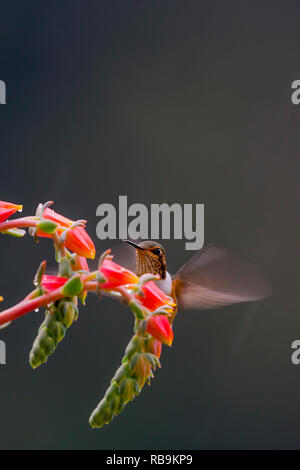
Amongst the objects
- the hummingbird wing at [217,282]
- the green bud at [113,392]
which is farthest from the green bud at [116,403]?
the hummingbird wing at [217,282]

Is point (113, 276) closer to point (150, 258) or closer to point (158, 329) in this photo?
point (158, 329)

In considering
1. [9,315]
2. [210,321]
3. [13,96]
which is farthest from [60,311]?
[13,96]

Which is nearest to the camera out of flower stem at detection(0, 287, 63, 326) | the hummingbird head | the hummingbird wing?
flower stem at detection(0, 287, 63, 326)

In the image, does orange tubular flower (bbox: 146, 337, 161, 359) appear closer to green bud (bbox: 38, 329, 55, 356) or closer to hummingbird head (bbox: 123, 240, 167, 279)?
green bud (bbox: 38, 329, 55, 356)

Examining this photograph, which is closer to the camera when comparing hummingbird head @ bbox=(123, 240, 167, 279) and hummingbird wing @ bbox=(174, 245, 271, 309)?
hummingbird wing @ bbox=(174, 245, 271, 309)

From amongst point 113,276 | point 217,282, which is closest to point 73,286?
point 113,276

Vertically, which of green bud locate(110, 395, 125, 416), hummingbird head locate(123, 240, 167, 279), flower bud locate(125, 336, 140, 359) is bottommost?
green bud locate(110, 395, 125, 416)

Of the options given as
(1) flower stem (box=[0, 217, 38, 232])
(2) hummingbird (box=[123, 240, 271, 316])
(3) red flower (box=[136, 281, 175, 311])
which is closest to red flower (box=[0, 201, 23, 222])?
(1) flower stem (box=[0, 217, 38, 232])

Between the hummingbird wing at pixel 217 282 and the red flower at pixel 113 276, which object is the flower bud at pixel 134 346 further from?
the hummingbird wing at pixel 217 282

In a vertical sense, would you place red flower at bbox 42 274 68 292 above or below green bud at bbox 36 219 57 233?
below
